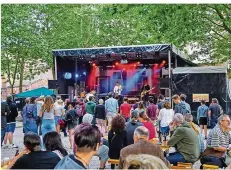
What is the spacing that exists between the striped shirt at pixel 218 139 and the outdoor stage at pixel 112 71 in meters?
12.3

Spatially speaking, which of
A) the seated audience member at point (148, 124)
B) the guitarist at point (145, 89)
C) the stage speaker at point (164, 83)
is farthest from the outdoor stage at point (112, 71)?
the seated audience member at point (148, 124)

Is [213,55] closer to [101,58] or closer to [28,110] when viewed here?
[101,58]

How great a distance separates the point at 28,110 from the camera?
32.6ft

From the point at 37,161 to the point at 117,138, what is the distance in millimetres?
2474

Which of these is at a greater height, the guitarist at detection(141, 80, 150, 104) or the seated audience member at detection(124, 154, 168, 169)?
the guitarist at detection(141, 80, 150, 104)

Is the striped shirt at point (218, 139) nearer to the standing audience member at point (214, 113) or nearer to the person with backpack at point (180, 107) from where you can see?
the person with backpack at point (180, 107)

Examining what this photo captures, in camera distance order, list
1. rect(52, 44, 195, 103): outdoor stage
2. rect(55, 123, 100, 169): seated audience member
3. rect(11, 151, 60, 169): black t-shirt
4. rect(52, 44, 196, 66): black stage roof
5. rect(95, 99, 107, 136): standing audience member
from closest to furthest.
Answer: rect(55, 123, 100, 169): seated audience member → rect(11, 151, 60, 169): black t-shirt → rect(95, 99, 107, 136): standing audience member → rect(52, 44, 196, 66): black stage roof → rect(52, 44, 195, 103): outdoor stage

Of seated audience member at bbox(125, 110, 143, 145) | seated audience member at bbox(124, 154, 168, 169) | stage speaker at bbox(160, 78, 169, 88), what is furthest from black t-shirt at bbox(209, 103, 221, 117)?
seated audience member at bbox(124, 154, 168, 169)

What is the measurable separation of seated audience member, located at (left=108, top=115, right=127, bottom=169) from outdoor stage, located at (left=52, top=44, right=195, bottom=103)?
11.8 metres

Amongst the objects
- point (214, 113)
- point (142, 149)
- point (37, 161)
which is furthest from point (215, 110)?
point (37, 161)

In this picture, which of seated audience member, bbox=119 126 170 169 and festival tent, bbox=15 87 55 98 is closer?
seated audience member, bbox=119 126 170 169

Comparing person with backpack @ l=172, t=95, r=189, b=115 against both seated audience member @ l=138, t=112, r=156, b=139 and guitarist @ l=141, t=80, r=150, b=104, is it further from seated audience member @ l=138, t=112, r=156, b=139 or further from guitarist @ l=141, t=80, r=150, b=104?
guitarist @ l=141, t=80, r=150, b=104

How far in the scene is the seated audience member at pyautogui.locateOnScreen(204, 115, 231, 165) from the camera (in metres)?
5.89

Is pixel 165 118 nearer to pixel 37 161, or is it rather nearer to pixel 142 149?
pixel 142 149
